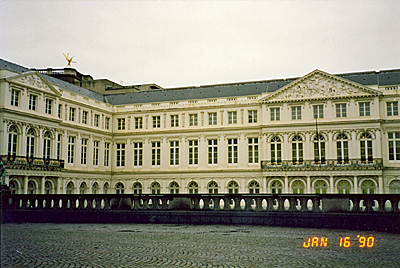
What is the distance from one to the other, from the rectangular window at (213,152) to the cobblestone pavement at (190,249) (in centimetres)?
3477

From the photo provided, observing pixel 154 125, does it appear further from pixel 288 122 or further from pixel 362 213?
pixel 362 213

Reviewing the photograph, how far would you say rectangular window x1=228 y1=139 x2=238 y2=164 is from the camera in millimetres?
53156

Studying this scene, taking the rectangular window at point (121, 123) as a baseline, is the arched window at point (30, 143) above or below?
below

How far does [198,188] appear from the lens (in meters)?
54.1

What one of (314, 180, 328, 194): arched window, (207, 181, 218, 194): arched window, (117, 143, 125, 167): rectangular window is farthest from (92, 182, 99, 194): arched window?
(314, 180, 328, 194): arched window

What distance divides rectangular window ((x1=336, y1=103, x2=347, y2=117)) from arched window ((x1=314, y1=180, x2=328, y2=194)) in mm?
7619

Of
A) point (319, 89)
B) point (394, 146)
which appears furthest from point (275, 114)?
point (394, 146)

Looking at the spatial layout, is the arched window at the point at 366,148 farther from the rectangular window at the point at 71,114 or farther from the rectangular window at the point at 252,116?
the rectangular window at the point at 71,114

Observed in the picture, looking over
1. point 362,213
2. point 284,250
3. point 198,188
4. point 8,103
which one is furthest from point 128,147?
point 284,250

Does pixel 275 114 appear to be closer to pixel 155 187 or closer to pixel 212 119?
pixel 212 119

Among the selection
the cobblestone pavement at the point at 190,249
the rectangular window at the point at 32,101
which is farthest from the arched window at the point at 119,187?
the cobblestone pavement at the point at 190,249

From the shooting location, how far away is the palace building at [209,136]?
142 ft

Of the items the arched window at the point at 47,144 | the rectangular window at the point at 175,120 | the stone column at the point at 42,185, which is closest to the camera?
the stone column at the point at 42,185

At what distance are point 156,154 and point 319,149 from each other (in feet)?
64.9
